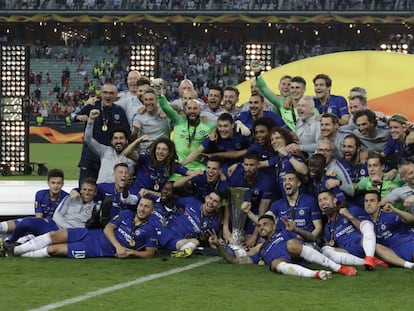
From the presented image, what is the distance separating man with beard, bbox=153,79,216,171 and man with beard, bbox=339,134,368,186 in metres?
1.53

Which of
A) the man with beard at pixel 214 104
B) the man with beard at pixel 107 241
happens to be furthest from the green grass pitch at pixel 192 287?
the man with beard at pixel 214 104

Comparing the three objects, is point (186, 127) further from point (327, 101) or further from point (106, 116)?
point (327, 101)

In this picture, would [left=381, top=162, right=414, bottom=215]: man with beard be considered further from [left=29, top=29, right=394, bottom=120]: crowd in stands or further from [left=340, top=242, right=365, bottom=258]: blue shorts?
[left=29, top=29, right=394, bottom=120]: crowd in stands

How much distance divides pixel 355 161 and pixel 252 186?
1.05 meters

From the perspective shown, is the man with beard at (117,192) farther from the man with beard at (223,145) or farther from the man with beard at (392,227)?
the man with beard at (392,227)

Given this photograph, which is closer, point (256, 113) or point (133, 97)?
point (256, 113)

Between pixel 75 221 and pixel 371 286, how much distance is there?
327 cm

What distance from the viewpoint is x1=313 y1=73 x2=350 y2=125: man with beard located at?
36.1ft

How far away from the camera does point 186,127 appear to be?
36.3 feet

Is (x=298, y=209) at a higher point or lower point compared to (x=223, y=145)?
lower

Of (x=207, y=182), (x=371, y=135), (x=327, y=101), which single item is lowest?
(x=207, y=182)

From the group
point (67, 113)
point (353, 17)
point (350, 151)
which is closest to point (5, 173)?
point (350, 151)

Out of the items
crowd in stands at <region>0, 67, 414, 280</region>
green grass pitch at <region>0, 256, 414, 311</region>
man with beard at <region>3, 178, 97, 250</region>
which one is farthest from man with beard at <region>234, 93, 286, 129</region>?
green grass pitch at <region>0, 256, 414, 311</region>

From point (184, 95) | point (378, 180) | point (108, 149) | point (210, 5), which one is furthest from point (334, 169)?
point (210, 5)
